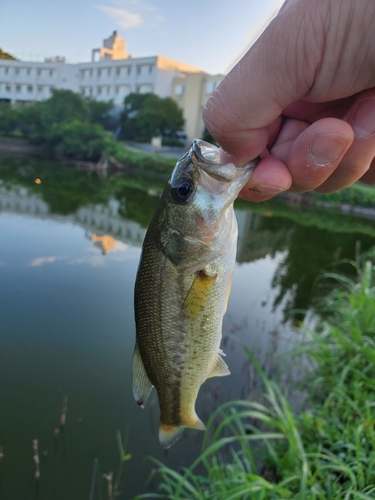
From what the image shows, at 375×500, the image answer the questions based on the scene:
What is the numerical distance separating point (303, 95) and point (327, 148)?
0.83 feet

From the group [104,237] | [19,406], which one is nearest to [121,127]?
[104,237]

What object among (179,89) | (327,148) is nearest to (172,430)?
(327,148)

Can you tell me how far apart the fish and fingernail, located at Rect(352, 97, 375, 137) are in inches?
18.8

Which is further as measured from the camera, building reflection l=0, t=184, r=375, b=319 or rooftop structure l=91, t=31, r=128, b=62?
rooftop structure l=91, t=31, r=128, b=62

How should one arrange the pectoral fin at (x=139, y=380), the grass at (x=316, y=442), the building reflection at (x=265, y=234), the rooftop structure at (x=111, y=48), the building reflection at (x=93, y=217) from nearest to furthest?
the pectoral fin at (x=139, y=380), the grass at (x=316, y=442), the building reflection at (x=265, y=234), the building reflection at (x=93, y=217), the rooftop structure at (x=111, y=48)

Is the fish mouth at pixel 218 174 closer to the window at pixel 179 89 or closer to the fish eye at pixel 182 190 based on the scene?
the fish eye at pixel 182 190

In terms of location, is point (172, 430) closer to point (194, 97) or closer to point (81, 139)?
point (81, 139)

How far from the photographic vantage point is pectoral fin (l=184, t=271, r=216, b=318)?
1.61m

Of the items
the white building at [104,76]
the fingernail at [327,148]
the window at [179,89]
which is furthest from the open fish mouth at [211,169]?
the window at [179,89]

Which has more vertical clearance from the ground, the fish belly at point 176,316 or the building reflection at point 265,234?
the fish belly at point 176,316

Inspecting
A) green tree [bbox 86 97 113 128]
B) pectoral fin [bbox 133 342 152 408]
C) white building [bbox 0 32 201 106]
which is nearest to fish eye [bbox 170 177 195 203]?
pectoral fin [bbox 133 342 152 408]

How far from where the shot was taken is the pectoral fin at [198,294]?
1613mm

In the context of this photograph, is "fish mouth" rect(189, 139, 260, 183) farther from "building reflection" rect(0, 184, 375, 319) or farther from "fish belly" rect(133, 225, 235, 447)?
"building reflection" rect(0, 184, 375, 319)

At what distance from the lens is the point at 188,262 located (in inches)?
63.9
